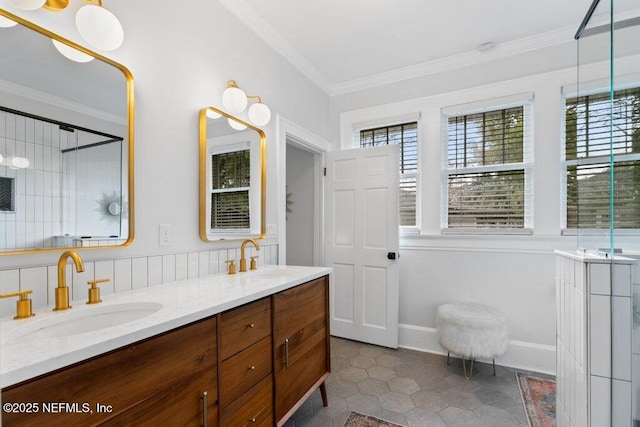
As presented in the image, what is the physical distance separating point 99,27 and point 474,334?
9.44 ft

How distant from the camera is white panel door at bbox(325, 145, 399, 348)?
300 centimetres

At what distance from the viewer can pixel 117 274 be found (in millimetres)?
1395

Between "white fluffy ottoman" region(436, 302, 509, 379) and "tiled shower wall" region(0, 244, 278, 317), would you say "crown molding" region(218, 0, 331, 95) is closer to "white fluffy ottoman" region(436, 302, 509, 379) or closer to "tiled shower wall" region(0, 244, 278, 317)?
"tiled shower wall" region(0, 244, 278, 317)

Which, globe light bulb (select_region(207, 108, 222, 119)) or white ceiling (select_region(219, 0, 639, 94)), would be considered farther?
white ceiling (select_region(219, 0, 639, 94))

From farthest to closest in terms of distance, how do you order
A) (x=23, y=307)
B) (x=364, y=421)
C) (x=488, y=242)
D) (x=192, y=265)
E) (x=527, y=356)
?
(x=488, y=242) < (x=527, y=356) < (x=364, y=421) < (x=192, y=265) < (x=23, y=307)

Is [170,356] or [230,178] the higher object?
[230,178]

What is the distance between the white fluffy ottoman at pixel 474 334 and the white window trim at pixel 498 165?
29.1 inches

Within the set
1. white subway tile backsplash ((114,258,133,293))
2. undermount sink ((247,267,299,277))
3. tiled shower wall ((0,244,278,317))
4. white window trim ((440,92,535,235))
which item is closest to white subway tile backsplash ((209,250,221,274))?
tiled shower wall ((0,244,278,317))

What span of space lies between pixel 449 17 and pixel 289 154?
212cm

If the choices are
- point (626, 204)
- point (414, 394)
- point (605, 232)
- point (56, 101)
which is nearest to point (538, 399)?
point (414, 394)

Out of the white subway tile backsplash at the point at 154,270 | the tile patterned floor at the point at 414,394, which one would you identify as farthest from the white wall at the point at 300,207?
the white subway tile backsplash at the point at 154,270

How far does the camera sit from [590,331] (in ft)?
4.09

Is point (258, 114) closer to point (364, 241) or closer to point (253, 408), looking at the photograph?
point (364, 241)

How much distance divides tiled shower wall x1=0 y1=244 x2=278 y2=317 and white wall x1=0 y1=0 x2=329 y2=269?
0.03 meters
